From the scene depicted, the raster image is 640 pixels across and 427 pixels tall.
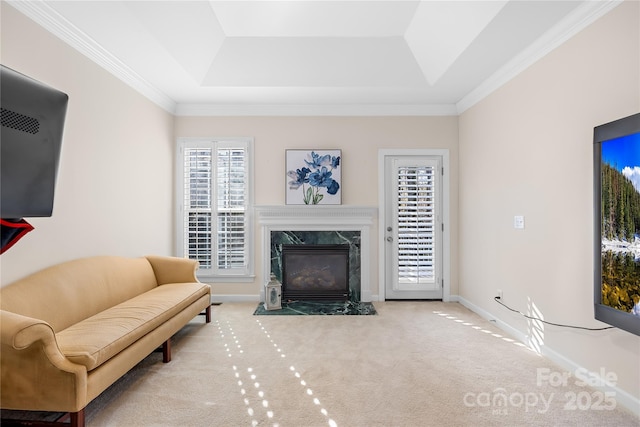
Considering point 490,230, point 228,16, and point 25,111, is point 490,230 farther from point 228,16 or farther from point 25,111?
point 25,111

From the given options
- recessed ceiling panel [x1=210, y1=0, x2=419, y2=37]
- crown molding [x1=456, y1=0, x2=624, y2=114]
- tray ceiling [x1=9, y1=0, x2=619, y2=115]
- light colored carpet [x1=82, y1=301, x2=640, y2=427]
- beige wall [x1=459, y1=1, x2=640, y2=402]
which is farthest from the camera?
recessed ceiling panel [x1=210, y1=0, x2=419, y2=37]

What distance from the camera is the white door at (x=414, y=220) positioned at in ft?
15.0

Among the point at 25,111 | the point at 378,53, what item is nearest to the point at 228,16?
the point at 378,53

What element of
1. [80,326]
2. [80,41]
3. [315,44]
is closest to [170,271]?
[80,326]

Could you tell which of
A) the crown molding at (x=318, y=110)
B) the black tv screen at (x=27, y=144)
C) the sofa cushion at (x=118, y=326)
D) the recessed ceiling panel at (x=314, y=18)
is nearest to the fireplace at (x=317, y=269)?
the sofa cushion at (x=118, y=326)

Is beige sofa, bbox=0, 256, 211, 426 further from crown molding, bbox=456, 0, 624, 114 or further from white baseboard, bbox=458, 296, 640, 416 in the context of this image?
crown molding, bbox=456, 0, 624, 114

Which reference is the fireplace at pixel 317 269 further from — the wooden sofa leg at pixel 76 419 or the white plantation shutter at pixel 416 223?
the wooden sofa leg at pixel 76 419

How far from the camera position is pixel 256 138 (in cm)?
462

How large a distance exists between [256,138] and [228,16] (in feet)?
5.61

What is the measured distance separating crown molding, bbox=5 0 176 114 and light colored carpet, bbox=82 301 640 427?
265 cm

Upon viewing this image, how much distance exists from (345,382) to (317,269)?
7.24 ft

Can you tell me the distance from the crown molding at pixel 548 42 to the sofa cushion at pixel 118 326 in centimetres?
377

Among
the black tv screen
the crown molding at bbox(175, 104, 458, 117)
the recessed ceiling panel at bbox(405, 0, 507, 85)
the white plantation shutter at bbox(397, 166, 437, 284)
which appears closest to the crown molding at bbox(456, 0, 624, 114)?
the recessed ceiling panel at bbox(405, 0, 507, 85)

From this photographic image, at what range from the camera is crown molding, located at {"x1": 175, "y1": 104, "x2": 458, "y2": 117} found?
4.57m
